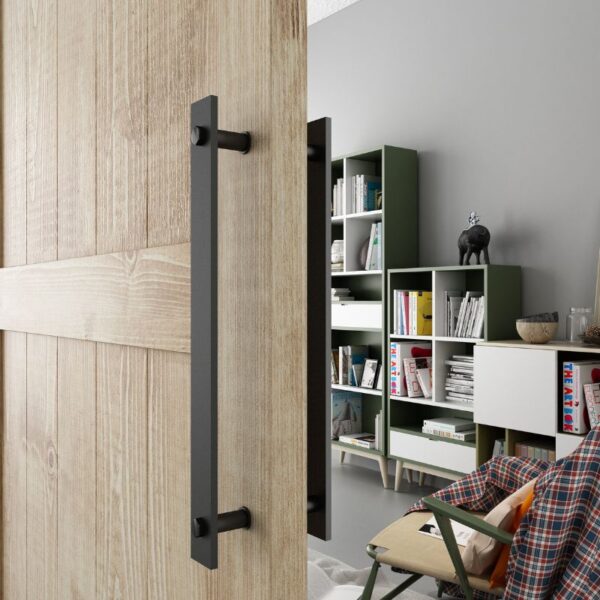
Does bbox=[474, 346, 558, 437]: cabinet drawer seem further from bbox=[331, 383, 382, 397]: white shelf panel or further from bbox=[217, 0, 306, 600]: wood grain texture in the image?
bbox=[217, 0, 306, 600]: wood grain texture

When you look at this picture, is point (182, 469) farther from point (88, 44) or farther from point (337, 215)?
point (337, 215)

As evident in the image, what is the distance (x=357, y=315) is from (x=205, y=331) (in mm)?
4151

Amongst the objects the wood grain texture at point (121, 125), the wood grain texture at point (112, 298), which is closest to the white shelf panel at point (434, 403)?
the wood grain texture at point (112, 298)

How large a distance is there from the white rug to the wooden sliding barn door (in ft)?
5.68

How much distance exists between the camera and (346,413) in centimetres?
486

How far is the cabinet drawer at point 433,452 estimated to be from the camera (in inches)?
150

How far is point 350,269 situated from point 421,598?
246cm

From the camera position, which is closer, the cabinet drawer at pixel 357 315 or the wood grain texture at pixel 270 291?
the wood grain texture at pixel 270 291

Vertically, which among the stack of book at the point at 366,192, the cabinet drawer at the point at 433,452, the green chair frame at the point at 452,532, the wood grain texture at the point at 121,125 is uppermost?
the stack of book at the point at 366,192

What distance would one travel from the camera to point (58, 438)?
849 mm

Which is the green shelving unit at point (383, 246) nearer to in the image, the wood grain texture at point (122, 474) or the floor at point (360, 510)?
the floor at point (360, 510)

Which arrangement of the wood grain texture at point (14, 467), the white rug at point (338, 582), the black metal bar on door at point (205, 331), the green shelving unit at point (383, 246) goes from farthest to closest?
1. the green shelving unit at point (383, 246)
2. the white rug at point (338, 582)
3. the wood grain texture at point (14, 467)
4. the black metal bar on door at point (205, 331)

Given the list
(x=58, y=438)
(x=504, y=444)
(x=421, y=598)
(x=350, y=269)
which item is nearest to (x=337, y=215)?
(x=350, y=269)

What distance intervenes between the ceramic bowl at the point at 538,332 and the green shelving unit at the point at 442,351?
0.25m
